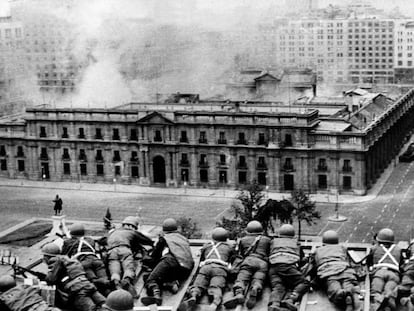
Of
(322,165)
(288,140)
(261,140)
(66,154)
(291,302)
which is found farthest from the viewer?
(66,154)

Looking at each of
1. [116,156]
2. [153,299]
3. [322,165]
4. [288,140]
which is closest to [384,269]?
[153,299]

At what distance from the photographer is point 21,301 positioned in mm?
21641

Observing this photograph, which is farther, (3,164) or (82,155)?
(3,164)

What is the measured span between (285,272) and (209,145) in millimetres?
91440

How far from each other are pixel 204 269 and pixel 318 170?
8727 centimetres

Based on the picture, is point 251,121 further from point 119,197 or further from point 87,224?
point 87,224

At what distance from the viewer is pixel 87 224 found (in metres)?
95.1

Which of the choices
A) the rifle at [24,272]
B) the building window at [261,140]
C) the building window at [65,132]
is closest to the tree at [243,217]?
the building window at [261,140]

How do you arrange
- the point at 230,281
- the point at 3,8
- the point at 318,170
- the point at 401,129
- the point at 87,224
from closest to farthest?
the point at 230,281 < the point at 87,224 < the point at 318,170 < the point at 401,129 < the point at 3,8

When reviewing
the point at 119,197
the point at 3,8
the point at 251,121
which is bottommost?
the point at 119,197

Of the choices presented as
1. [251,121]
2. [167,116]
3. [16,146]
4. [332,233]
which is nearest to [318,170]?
[251,121]

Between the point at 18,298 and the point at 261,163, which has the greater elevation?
the point at 18,298

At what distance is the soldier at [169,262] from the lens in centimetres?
2392

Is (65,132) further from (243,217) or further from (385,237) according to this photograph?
(385,237)
